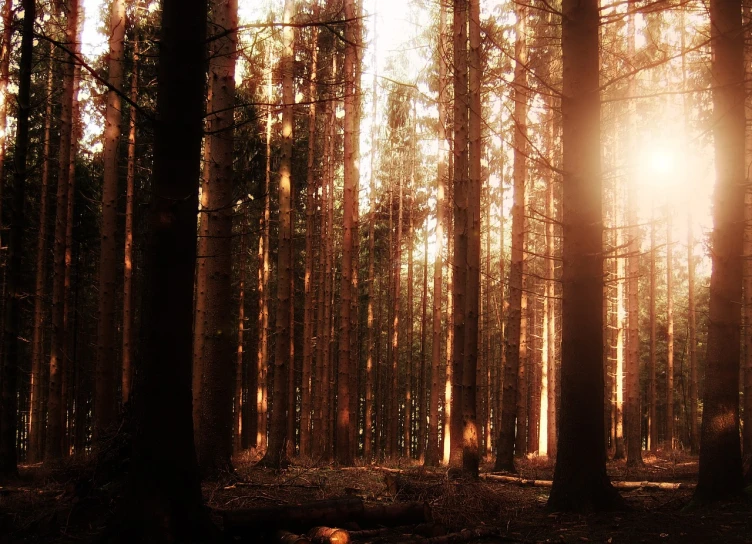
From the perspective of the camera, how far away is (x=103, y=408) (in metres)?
12.5

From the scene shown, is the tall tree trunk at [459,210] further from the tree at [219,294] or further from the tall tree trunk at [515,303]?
the tree at [219,294]

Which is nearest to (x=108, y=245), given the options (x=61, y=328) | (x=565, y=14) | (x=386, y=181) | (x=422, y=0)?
(x=61, y=328)

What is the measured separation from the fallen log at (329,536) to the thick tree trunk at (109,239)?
8.64 m

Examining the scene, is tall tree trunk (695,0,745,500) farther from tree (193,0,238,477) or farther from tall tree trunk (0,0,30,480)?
tall tree trunk (0,0,30,480)

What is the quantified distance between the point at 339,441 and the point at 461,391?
6.34m

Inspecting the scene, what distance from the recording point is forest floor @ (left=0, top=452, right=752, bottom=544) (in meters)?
5.74

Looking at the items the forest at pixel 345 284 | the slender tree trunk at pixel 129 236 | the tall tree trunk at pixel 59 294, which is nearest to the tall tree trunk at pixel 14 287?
the forest at pixel 345 284

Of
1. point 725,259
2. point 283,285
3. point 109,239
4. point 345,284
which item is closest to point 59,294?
point 109,239

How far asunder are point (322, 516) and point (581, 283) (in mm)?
3989

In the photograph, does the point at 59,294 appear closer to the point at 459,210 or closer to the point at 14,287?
the point at 14,287

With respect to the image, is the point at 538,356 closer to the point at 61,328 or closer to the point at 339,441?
the point at 339,441

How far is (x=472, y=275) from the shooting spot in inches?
422

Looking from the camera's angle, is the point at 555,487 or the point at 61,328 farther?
the point at 61,328

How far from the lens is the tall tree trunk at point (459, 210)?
34.8ft
